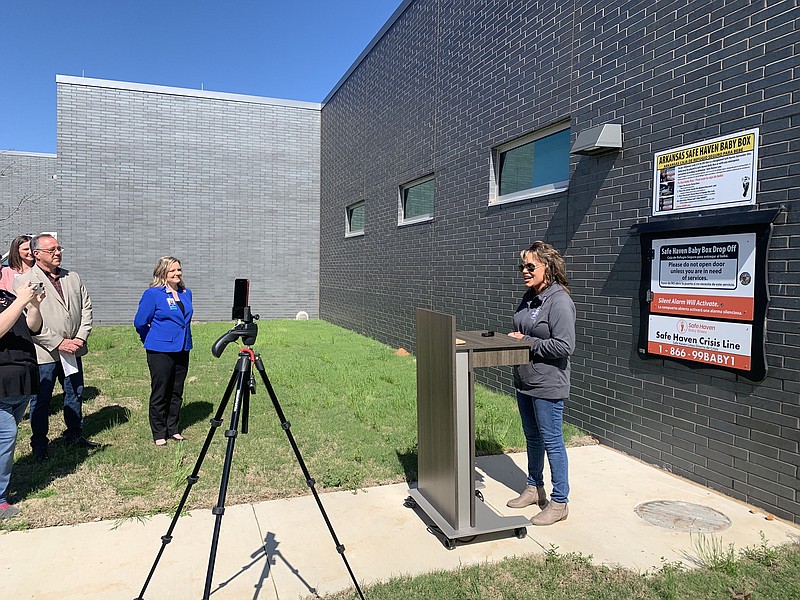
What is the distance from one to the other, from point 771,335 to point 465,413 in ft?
7.66

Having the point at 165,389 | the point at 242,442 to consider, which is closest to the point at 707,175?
the point at 242,442

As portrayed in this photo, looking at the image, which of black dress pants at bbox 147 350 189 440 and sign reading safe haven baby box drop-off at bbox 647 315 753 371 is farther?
black dress pants at bbox 147 350 189 440

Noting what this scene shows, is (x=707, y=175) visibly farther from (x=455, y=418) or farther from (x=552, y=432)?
(x=455, y=418)

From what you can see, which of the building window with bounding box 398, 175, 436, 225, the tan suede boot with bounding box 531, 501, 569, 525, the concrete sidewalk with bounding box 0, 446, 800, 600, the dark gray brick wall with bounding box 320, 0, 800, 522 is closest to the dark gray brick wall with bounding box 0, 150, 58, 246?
the building window with bounding box 398, 175, 436, 225

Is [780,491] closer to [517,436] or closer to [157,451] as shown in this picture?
[517,436]

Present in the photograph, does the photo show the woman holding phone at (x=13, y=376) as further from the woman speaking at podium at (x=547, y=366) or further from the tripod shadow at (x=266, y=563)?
the woman speaking at podium at (x=547, y=366)

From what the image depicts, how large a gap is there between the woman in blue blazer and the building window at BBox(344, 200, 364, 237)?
8.63 meters

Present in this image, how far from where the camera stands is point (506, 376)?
7664 millimetres

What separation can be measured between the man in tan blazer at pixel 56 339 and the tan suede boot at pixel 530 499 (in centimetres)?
398

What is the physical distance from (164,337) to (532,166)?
189 inches

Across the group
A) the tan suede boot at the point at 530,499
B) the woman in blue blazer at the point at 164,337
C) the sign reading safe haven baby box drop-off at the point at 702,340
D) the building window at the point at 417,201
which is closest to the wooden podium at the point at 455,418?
the tan suede boot at the point at 530,499

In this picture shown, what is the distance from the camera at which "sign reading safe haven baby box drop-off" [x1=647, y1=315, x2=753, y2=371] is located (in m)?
4.33

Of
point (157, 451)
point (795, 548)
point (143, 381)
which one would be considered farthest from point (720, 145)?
point (143, 381)

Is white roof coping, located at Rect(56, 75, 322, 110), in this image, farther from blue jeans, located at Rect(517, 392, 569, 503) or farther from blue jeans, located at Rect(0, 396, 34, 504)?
blue jeans, located at Rect(517, 392, 569, 503)
